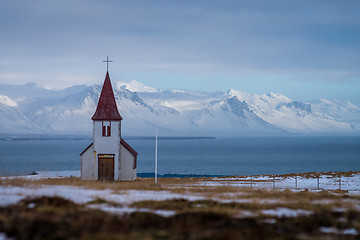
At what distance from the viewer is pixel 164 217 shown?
1580cm

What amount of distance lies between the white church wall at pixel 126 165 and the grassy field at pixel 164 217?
30.6 meters

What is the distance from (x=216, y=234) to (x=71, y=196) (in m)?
7.66

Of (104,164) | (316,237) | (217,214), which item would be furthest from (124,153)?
(316,237)

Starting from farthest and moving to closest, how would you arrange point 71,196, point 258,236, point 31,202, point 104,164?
point 104,164
point 71,196
point 31,202
point 258,236

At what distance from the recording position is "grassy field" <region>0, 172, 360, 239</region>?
13.7 meters

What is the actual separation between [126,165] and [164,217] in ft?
118

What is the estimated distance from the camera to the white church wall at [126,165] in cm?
5112

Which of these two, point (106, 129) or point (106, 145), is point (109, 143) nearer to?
point (106, 145)

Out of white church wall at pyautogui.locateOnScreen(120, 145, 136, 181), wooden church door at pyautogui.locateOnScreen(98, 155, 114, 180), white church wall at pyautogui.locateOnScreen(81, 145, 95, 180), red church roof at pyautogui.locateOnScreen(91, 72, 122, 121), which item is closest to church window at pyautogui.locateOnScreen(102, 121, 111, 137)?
red church roof at pyautogui.locateOnScreen(91, 72, 122, 121)

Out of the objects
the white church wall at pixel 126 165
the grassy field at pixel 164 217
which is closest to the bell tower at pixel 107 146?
the white church wall at pixel 126 165

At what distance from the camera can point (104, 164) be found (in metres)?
50.1

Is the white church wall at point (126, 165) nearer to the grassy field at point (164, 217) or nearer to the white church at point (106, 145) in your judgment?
the white church at point (106, 145)

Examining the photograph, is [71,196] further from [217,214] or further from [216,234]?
[216,234]

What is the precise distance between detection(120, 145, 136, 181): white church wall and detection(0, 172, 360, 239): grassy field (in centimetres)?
3063
